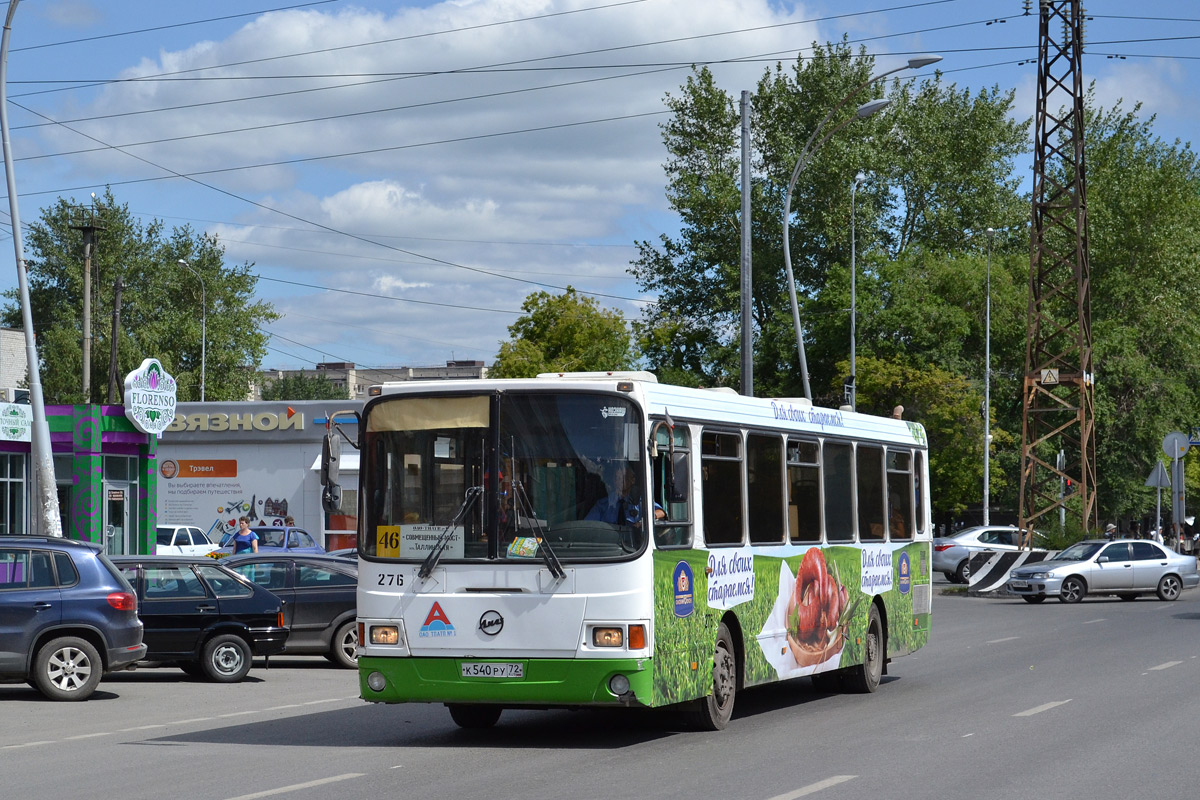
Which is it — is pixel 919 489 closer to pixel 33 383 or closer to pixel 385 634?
pixel 385 634

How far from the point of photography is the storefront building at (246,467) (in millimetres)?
49562

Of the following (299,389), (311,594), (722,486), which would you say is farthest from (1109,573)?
(299,389)

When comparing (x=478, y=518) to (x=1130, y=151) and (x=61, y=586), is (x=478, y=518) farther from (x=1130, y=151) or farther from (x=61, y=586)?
(x=1130, y=151)

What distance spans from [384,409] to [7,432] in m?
26.5

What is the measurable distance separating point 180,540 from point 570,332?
3159 cm

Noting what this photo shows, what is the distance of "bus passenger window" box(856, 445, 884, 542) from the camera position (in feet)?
52.3

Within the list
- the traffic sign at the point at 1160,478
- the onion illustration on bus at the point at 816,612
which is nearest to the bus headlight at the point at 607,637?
the onion illustration on bus at the point at 816,612

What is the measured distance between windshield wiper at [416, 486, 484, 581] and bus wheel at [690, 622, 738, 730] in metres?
2.30

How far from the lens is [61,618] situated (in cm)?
1598

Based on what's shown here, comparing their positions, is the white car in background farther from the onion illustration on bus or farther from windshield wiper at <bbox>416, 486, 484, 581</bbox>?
windshield wiper at <bbox>416, 486, 484, 581</bbox>

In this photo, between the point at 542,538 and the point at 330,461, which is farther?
the point at 330,461

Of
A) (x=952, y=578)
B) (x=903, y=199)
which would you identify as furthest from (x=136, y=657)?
(x=903, y=199)

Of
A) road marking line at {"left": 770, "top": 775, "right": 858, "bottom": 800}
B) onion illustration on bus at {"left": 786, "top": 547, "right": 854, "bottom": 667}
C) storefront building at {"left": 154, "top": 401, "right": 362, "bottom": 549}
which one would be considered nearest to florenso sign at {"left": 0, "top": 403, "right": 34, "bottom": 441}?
storefront building at {"left": 154, "top": 401, "right": 362, "bottom": 549}

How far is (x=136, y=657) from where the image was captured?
16.2 metres
